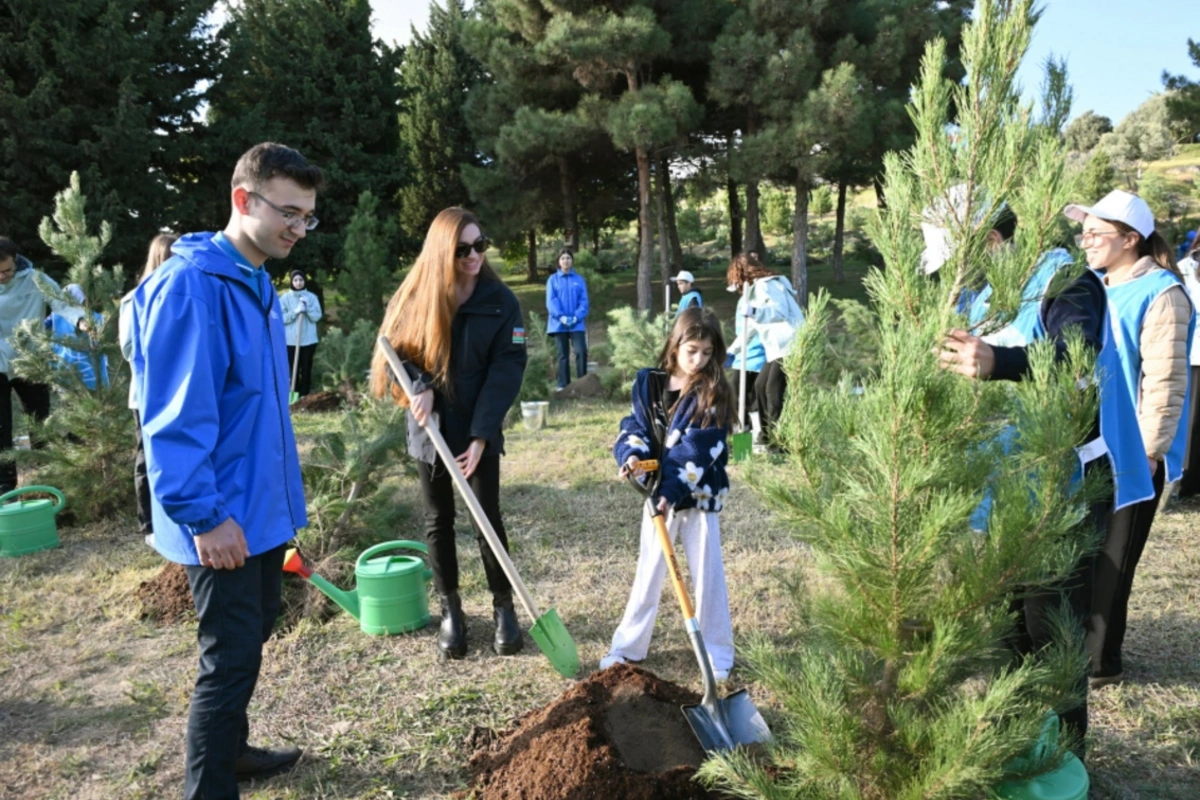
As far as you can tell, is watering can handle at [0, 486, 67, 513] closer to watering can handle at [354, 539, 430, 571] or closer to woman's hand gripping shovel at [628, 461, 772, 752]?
watering can handle at [354, 539, 430, 571]

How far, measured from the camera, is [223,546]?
2.02 m

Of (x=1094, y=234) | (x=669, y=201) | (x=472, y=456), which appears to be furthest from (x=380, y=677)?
(x=669, y=201)

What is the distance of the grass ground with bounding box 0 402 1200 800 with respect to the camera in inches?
107

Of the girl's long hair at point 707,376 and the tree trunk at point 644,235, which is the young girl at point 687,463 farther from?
the tree trunk at point 644,235

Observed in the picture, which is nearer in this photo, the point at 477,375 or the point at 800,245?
the point at 477,375

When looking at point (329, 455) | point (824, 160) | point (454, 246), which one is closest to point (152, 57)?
point (824, 160)

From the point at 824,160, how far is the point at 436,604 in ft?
49.1

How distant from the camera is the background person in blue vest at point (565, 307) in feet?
34.8

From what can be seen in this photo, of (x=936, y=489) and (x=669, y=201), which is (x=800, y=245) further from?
(x=936, y=489)

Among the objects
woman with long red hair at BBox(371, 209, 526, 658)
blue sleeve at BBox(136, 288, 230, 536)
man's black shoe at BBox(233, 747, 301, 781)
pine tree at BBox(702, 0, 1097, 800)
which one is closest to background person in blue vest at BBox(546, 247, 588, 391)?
woman with long red hair at BBox(371, 209, 526, 658)

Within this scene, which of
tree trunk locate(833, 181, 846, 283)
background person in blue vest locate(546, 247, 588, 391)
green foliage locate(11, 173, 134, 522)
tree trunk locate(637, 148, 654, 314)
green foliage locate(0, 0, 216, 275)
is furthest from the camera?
tree trunk locate(833, 181, 846, 283)

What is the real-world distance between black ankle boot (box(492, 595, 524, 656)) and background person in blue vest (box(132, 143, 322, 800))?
→ 1.35m

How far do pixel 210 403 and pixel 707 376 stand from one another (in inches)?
73.2

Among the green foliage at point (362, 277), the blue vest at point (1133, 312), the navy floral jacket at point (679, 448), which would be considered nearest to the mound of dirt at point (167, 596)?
the navy floral jacket at point (679, 448)
